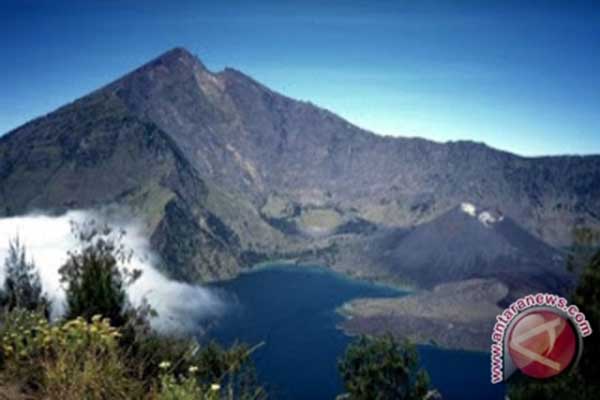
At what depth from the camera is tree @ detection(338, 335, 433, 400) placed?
42.9m

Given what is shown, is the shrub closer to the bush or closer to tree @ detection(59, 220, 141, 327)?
the bush

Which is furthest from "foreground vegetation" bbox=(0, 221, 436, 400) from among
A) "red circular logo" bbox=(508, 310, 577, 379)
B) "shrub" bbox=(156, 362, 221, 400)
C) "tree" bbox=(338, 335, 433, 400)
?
"tree" bbox=(338, 335, 433, 400)

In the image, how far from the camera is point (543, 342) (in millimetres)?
9805

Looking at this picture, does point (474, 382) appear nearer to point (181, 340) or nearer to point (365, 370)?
point (365, 370)

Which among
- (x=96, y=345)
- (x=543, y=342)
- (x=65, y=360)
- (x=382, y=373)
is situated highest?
(x=96, y=345)

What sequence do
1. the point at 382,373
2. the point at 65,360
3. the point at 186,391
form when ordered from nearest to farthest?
1. the point at 186,391
2. the point at 65,360
3. the point at 382,373

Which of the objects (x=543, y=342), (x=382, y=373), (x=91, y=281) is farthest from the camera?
(x=382, y=373)

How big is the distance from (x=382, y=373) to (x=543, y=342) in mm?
35815

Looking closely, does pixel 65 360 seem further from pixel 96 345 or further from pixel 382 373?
pixel 382 373

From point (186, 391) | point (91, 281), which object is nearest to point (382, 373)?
point (91, 281)

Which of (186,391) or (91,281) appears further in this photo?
(91,281)

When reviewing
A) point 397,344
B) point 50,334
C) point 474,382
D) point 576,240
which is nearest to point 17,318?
point 50,334

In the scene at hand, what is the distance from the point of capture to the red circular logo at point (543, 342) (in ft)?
31.6

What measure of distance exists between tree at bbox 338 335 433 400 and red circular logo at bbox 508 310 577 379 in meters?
32.7
